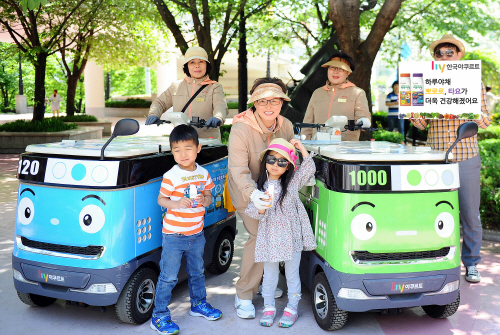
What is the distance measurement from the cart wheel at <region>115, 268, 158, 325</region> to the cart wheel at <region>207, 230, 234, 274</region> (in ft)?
3.30

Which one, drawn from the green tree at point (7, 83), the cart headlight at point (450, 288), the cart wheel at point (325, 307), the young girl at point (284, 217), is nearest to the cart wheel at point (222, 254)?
the young girl at point (284, 217)

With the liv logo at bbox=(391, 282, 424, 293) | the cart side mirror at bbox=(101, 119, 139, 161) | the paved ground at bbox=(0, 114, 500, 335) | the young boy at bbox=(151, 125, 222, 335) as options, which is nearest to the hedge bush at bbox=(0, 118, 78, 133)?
the paved ground at bbox=(0, 114, 500, 335)

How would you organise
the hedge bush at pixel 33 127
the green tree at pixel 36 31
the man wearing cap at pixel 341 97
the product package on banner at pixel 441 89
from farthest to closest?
1. the hedge bush at pixel 33 127
2. the green tree at pixel 36 31
3. the man wearing cap at pixel 341 97
4. the product package on banner at pixel 441 89

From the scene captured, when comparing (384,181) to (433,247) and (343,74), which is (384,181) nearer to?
(433,247)

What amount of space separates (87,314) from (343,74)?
11.5ft

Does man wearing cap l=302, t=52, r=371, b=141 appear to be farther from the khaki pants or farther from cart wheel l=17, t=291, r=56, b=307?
cart wheel l=17, t=291, r=56, b=307

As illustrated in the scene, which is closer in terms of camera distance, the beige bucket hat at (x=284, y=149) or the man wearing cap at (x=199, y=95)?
the beige bucket hat at (x=284, y=149)

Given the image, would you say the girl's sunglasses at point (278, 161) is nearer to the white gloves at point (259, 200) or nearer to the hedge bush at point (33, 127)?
the white gloves at point (259, 200)

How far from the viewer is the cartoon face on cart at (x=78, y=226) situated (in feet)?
11.6

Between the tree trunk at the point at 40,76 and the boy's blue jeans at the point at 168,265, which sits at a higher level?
the tree trunk at the point at 40,76

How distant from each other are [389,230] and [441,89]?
5.47 ft

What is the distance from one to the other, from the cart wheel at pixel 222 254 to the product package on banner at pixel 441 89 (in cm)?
216

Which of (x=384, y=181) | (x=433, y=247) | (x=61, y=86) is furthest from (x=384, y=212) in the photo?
(x=61, y=86)

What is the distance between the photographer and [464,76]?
174 inches
